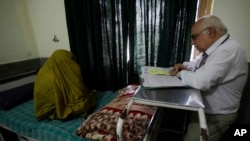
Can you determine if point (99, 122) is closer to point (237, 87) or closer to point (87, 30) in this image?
point (237, 87)

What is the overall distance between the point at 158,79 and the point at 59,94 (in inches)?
40.6

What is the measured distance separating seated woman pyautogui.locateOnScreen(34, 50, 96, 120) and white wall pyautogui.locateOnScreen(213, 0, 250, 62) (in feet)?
5.11

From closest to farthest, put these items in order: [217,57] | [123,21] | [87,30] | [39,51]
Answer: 1. [217,57]
2. [123,21]
3. [87,30]
4. [39,51]

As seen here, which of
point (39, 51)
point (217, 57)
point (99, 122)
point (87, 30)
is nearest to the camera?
point (217, 57)

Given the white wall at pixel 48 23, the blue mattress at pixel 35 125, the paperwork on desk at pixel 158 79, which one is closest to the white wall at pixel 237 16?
the paperwork on desk at pixel 158 79

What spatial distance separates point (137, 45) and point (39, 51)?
1822 mm

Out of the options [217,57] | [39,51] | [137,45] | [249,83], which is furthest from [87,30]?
[249,83]

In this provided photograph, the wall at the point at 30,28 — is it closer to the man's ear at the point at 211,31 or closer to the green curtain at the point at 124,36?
the green curtain at the point at 124,36

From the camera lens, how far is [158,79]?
3.52 feet

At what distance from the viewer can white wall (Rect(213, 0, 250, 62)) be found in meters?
1.47

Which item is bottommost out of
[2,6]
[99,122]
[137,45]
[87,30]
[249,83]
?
[99,122]

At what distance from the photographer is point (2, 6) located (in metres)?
2.25

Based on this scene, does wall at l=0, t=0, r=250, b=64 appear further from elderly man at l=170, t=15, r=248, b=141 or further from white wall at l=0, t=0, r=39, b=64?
elderly man at l=170, t=15, r=248, b=141

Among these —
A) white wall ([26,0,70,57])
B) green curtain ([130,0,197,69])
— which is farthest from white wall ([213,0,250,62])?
white wall ([26,0,70,57])
